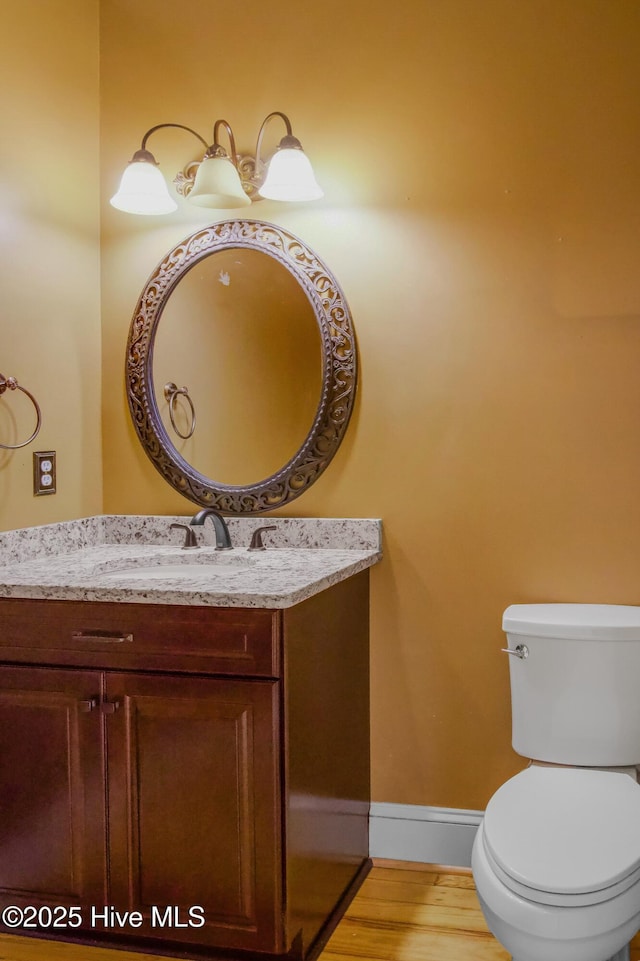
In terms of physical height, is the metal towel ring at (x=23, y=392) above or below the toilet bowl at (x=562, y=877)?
above

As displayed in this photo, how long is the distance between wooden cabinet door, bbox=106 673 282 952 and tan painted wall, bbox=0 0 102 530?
729 millimetres

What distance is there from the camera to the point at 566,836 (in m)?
1.70

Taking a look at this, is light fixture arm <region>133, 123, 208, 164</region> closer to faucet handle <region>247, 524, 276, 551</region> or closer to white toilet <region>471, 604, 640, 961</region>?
faucet handle <region>247, 524, 276, 551</region>

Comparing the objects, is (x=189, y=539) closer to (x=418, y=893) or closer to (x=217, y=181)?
(x=217, y=181)

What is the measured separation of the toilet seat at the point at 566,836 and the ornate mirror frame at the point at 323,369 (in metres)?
1.01

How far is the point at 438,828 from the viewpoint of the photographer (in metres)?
2.45

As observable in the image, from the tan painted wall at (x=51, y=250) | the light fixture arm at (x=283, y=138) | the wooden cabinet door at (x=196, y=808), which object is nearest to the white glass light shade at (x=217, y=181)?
the light fixture arm at (x=283, y=138)

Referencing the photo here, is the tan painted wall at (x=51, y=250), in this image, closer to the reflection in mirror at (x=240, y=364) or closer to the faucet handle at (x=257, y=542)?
the reflection in mirror at (x=240, y=364)

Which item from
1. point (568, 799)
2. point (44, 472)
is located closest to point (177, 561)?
point (44, 472)

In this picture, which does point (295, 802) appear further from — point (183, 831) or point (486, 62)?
point (486, 62)

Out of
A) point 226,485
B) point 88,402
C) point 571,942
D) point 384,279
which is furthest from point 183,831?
point 384,279

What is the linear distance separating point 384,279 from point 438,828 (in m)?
1.51

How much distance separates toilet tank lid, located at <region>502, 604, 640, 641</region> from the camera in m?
2.07

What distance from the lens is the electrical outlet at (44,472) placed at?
244 centimetres
